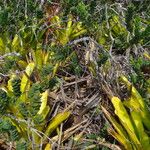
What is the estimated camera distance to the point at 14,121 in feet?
5.67

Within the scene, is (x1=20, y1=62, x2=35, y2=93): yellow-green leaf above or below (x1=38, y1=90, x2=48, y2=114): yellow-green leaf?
above

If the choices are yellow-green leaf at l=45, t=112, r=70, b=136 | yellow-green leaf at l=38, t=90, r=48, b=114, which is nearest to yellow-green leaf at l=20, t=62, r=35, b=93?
yellow-green leaf at l=38, t=90, r=48, b=114

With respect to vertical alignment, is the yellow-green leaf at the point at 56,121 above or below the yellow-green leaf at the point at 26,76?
below

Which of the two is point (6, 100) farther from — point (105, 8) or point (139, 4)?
point (139, 4)

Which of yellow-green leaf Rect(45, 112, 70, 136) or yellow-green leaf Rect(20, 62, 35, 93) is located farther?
yellow-green leaf Rect(20, 62, 35, 93)

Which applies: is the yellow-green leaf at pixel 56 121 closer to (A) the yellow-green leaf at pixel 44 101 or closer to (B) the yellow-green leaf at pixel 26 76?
(A) the yellow-green leaf at pixel 44 101

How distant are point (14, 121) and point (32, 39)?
716mm

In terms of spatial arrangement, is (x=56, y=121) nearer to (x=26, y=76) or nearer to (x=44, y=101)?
(x=44, y=101)

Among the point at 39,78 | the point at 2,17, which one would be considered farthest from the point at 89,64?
the point at 2,17

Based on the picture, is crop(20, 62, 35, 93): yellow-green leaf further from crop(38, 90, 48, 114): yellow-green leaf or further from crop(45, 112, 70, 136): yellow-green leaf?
crop(45, 112, 70, 136): yellow-green leaf

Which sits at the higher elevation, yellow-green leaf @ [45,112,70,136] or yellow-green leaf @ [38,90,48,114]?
yellow-green leaf @ [38,90,48,114]

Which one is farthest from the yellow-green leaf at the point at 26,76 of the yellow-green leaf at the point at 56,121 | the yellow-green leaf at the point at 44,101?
the yellow-green leaf at the point at 56,121

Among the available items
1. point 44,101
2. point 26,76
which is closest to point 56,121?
point 44,101

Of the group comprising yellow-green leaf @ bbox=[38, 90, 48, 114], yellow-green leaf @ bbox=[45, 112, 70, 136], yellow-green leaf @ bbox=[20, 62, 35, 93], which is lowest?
yellow-green leaf @ bbox=[45, 112, 70, 136]
